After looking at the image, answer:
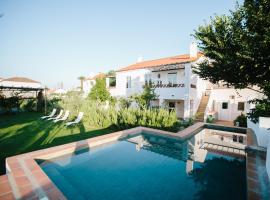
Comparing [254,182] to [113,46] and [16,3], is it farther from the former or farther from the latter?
[113,46]

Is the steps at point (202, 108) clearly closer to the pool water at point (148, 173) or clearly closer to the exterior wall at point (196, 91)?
the exterior wall at point (196, 91)

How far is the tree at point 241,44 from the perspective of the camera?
7.26 m

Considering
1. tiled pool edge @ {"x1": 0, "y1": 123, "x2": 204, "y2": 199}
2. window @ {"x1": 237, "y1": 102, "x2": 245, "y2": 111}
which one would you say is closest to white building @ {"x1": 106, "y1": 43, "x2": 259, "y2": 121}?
window @ {"x1": 237, "y1": 102, "x2": 245, "y2": 111}

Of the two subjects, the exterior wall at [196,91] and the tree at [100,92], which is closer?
the exterior wall at [196,91]

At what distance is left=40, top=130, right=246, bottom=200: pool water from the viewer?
190 inches

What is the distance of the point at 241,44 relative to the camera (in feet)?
25.6

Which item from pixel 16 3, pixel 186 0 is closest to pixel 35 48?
pixel 16 3

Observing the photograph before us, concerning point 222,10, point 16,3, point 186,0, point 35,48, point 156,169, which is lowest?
point 156,169

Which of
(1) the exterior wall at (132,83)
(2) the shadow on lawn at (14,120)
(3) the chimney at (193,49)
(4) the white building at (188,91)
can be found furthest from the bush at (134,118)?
(1) the exterior wall at (132,83)

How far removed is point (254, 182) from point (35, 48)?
25.7 m

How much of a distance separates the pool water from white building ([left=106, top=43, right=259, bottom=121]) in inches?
492

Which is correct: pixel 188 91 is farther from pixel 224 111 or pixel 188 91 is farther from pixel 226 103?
pixel 224 111

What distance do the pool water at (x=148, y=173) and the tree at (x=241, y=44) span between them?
13.5 ft

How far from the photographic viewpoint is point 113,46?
27.2 metres
